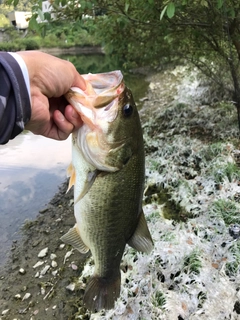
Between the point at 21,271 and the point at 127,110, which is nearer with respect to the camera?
the point at 127,110

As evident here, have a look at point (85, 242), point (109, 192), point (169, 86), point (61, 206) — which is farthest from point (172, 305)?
point (169, 86)

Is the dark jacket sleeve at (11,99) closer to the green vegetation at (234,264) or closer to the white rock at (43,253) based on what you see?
the green vegetation at (234,264)

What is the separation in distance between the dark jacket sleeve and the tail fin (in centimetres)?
117

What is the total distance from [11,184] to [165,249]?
4.04 metres

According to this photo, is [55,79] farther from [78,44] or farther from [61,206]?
[78,44]

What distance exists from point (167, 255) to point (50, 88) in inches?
103

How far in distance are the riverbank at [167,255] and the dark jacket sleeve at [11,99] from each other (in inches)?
92.1

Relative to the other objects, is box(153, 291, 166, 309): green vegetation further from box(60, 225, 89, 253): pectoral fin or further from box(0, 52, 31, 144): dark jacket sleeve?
box(0, 52, 31, 144): dark jacket sleeve

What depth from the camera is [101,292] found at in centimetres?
231

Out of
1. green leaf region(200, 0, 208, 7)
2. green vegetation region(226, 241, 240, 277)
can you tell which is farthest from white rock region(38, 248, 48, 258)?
green leaf region(200, 0, 208, 7)

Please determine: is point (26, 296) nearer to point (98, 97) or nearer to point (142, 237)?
point (142, 237)

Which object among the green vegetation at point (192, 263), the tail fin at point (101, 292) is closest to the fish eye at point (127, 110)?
the tail fin at point (101, 292)

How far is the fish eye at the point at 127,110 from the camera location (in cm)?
196

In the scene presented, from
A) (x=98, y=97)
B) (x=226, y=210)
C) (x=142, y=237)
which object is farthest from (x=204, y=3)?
(x=142, y=237)
